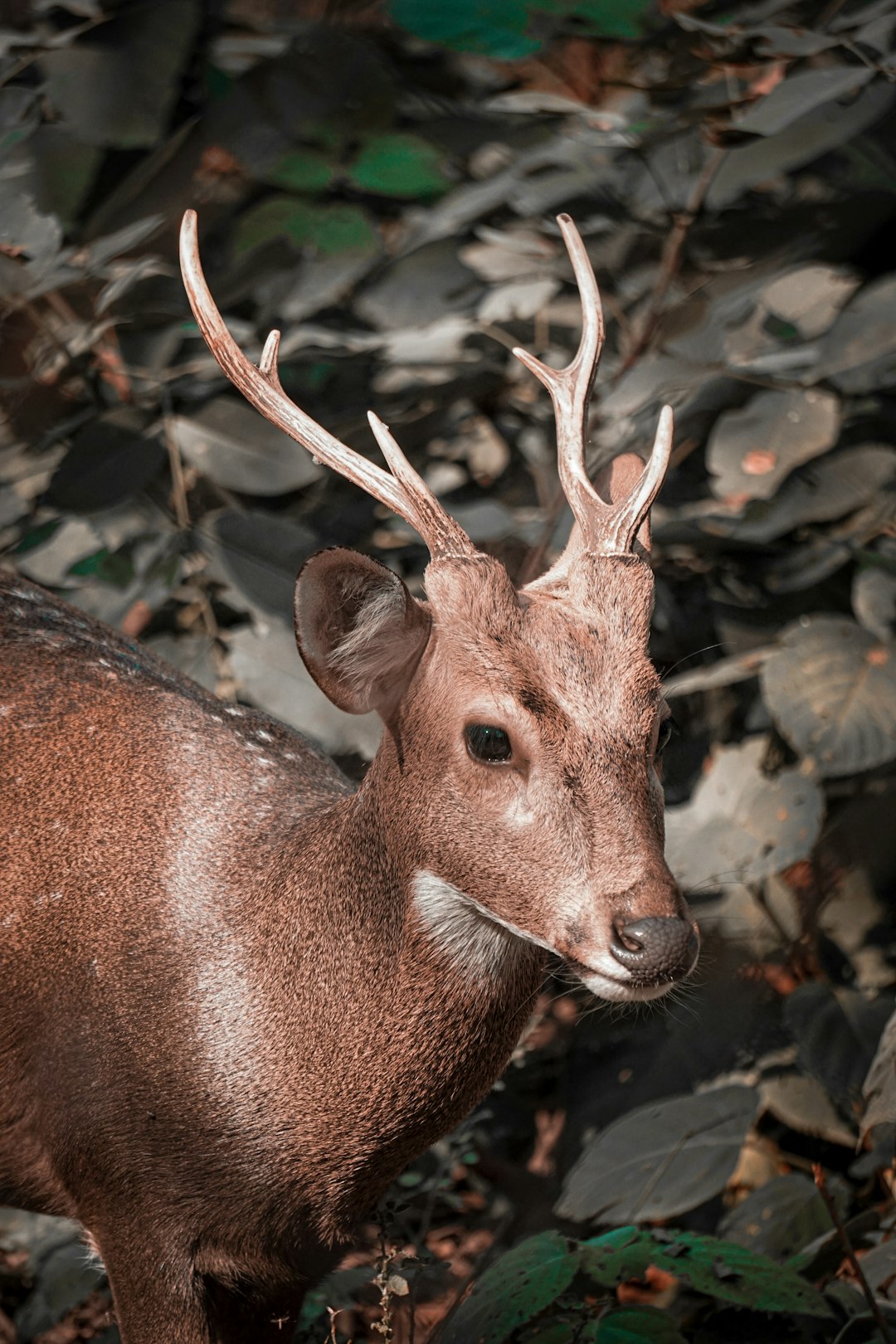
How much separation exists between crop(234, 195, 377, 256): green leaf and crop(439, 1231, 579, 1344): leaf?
2.56 meters

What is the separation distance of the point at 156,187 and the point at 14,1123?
91.9 inches

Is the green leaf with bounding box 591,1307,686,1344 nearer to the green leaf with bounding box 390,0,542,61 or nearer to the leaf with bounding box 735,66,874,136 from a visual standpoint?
the leaf with bounding box 735,66,874,136

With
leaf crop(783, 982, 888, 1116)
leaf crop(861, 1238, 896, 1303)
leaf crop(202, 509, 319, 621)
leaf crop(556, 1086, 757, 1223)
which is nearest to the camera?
leaf crop(861, 1238, 896, 1303)

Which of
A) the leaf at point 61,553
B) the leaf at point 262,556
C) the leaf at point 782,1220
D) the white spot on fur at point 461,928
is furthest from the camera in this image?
the leaf at point 61,553

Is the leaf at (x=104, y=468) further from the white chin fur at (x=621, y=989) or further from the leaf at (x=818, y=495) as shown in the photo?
the white chin fur at (x=621, y=989)

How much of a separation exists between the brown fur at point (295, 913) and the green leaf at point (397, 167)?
1.88 meters

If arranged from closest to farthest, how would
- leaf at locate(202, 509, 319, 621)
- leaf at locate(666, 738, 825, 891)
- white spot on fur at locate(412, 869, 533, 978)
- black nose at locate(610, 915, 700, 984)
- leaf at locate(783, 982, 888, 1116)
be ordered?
1. black nose at locate(610, 915, 700, 984)
2. white spot on fur at locate(412, 869, 533, 978)
3. leaf at locate(783, 982, 888, 1116)
4. leaf at locate(666, 738, 825, 891)
5. leaf at locate(202, 509, 319, 621)

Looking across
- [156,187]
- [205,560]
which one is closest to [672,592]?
[205,560]

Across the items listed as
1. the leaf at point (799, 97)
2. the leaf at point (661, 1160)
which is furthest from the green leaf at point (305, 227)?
the leaf at point (661, 1160)

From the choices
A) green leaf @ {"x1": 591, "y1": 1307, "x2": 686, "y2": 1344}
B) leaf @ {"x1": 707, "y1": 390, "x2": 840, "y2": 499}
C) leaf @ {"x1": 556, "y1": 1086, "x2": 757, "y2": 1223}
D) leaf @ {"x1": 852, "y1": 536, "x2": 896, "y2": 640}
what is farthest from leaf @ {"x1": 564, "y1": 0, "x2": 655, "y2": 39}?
green leaf @ {"x1": 591, "y1": 1307, "x2": 686, "y2": 1344}

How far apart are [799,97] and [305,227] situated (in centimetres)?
132

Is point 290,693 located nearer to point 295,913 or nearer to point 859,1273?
point 295,913

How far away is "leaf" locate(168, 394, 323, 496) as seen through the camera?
3562mm

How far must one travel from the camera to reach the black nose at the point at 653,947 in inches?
72.6
